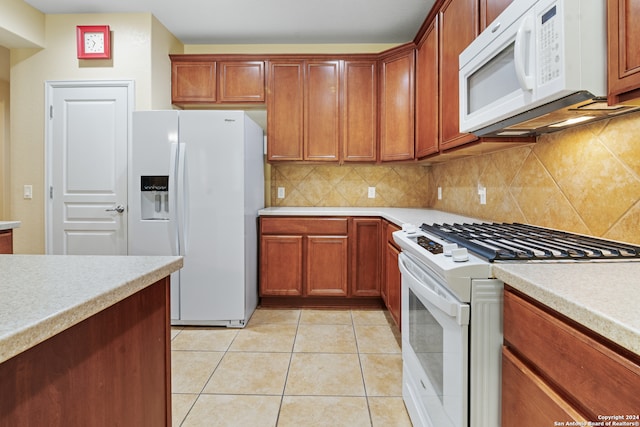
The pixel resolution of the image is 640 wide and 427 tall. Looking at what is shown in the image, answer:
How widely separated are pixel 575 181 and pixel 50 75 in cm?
394

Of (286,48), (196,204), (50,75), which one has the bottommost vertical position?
(196,204)

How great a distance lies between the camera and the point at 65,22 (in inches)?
118

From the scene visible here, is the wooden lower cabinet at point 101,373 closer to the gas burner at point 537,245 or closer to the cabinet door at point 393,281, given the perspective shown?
the gas burner at point 537,245

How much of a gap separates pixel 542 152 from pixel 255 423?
188 centimetres

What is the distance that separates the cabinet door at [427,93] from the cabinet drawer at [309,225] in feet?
2.97

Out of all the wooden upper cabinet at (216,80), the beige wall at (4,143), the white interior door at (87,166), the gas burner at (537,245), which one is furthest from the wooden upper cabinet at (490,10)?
the beige wall at (4,143)

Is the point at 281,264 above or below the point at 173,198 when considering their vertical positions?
below

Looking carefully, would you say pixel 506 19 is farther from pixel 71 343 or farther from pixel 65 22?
pixel 65 22

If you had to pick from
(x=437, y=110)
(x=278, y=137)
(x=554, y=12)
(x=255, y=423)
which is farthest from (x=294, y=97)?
(x=255, y=423)

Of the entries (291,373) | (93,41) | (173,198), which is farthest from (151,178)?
(291,373)

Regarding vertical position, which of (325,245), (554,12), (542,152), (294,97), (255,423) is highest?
(294,97)

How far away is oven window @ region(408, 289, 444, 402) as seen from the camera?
1.22 meters

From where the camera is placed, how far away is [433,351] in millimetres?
1285

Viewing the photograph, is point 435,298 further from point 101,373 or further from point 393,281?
point 393,281
